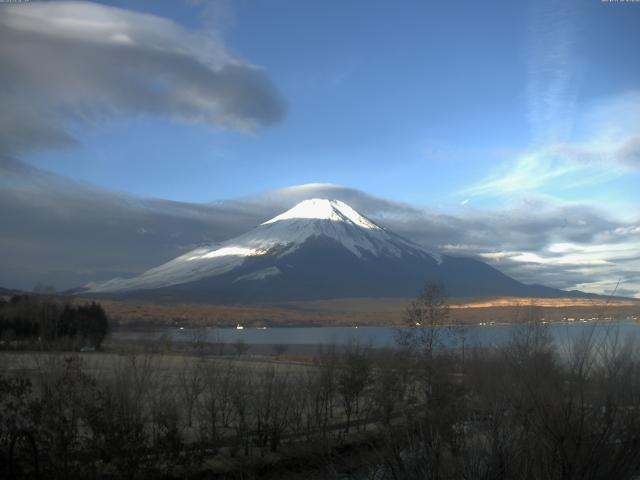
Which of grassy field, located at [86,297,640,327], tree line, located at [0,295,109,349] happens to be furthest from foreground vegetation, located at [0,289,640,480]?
grassy field, located at [86,297,640,327]

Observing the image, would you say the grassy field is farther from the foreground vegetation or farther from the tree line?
the foreground vegetation

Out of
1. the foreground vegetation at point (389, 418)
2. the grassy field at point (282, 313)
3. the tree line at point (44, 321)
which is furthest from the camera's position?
the grassy field at point (282, 313)

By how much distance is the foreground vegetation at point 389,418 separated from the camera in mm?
6816

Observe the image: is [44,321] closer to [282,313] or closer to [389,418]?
[389,418]

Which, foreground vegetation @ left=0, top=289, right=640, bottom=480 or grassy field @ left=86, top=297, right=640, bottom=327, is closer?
foreground vegetation @ left=0, top=289, right=640, bottom=480

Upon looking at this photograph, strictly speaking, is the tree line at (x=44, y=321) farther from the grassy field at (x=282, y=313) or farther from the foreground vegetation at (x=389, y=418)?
the foreground vegetation at (x=389, y=418)

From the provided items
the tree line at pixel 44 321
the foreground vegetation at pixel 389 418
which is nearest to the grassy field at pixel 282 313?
the tree line at pixel 44 321

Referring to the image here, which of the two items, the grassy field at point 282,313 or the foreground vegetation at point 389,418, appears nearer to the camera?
the foreground vegetation at point 389,418

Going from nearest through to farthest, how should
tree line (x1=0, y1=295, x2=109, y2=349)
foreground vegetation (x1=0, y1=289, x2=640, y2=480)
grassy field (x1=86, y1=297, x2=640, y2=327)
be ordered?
foreground vegetation (x1=0, y1=289, x2=640, y2=480) → tree line (x1=0, y1=295, x2=109, y2=349) → grassy field (x1=86, y1=297, x2=640, y2=327)

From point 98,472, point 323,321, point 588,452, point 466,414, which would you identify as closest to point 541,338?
point 466,414

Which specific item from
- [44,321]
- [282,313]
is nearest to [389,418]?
[44,321]

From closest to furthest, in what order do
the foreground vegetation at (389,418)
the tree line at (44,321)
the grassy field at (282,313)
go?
the foreground vegetation at (389,418) → the tree line at (44,321) → the grassy field at (282,313)

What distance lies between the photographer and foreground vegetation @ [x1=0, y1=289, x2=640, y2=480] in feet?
22.4

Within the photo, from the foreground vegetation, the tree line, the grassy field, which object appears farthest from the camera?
the grassy field
